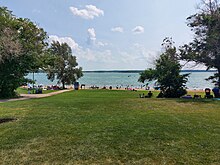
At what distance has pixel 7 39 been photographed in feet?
29.1

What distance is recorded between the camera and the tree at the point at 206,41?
54.0ft

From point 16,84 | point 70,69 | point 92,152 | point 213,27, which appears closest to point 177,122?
point 92,152

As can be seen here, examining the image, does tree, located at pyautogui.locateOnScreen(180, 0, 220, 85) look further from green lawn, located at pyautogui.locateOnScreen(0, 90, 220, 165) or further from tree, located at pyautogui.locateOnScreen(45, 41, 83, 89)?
tree, located at pyautogui.locateOnScreen(45, 41, 83, 89)

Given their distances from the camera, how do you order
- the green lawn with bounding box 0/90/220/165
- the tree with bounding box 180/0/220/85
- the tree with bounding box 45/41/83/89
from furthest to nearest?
the tree with bounding box 45/41/83/89, the tree with bounding box 180/0/220/85, the green lawn with bounding box 0/90/220/165

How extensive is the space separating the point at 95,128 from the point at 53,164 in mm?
2610

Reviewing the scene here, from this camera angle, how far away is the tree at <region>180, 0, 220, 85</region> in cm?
1645

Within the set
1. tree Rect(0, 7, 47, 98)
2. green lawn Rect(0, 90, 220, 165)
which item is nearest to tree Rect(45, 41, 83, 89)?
tree Rect(0, 7, 47, 98)

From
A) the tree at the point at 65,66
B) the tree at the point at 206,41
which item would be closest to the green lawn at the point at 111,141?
the tree at the point at 206,41

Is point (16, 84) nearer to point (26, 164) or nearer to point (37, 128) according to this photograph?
point (37, 128)

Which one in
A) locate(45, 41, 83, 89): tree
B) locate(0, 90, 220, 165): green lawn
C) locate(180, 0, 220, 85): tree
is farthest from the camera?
locate(45, 41, 83, 89): tree

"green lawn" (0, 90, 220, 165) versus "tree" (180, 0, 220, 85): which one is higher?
"tree" (180, 0, 220, 85)

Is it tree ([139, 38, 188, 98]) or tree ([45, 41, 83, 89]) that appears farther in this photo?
tree ([45, 41, 83, 89])

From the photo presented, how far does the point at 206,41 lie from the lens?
17.0 m

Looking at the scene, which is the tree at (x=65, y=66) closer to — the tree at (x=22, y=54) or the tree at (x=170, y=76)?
the tree at (x=22, y=54)
